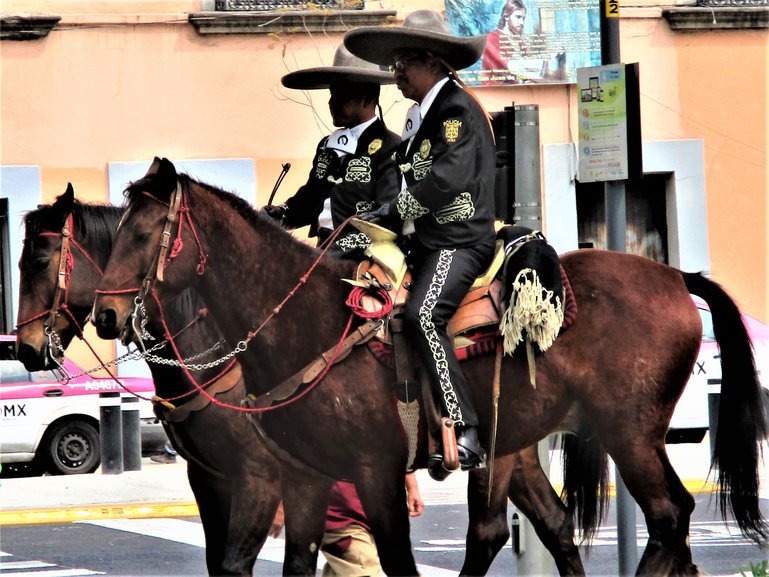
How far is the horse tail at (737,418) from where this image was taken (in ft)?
25.3

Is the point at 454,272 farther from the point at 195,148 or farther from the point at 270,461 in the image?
the point at 195,148

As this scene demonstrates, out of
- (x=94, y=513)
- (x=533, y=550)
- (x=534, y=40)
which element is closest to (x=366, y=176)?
(x=533, y=550)

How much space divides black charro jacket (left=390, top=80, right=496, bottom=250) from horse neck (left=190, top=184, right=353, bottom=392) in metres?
0.52

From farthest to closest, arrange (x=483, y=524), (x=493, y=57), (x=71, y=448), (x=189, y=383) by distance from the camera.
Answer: (x=493, y=57) → (x=71, y=448) → (x=189, y=383) → (x=483, y=524)

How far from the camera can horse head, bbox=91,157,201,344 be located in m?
6.73

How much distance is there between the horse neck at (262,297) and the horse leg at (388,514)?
2.05ft

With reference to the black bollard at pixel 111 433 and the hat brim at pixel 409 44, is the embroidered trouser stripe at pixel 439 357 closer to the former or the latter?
the hat brim at pixel 409 44

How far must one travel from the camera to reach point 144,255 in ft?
22.3

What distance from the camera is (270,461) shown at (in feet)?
25.4

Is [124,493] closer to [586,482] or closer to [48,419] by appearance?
[48,419]

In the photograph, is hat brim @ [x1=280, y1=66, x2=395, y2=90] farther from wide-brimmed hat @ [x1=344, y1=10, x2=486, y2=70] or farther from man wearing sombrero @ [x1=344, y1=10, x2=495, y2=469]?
man wearing sombrero @ [x1=344, y1=10, x2=495, y2=469]

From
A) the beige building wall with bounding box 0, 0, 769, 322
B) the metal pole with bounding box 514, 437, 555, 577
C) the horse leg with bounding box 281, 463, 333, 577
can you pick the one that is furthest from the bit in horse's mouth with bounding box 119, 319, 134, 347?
the beige building wall with bounding box 0, 0, 769, 322

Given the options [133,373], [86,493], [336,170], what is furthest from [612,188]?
[133,373]

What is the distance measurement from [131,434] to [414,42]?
9.60 metres
